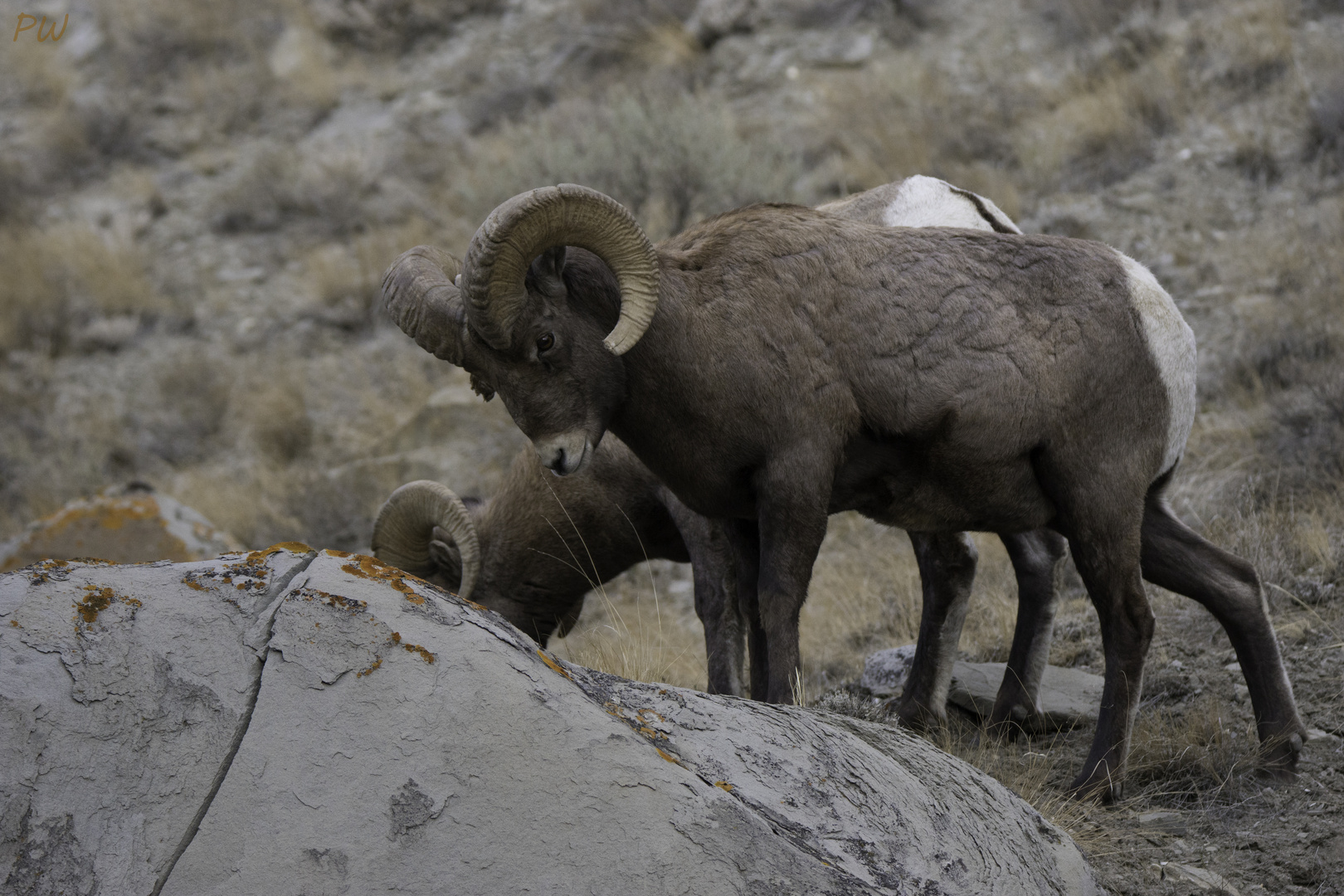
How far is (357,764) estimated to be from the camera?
8.15 feet

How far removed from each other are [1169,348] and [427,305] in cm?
263

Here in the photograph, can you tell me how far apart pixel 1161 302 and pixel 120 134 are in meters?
16.6

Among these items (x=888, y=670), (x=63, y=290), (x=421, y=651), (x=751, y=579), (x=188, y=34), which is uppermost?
(x=188, y=34)

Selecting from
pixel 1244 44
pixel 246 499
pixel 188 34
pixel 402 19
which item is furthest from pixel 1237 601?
pixel 188 34

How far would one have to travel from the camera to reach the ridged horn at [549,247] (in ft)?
12.0

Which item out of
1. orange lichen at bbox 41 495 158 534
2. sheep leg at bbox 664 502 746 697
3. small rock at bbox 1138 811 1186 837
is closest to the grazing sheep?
sheep leg at bbox 664 502 746 697

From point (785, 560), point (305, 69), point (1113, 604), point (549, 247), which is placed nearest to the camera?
point (549, 247)

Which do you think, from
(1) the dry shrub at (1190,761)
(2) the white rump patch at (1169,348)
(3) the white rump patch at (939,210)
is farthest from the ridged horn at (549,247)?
(1) the dry shrub at (1190,761)

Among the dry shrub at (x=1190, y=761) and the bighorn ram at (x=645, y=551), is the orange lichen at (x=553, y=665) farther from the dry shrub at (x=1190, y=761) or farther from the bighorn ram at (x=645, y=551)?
the dry shrub at (x=1190, y=761)

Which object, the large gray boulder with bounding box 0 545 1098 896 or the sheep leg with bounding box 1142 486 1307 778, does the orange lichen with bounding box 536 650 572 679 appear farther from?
the sheep leg with bounding box 1142 486 1307 778

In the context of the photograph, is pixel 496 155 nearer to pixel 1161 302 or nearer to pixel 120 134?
pixel 120 134

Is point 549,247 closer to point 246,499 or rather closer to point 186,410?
point 246,499

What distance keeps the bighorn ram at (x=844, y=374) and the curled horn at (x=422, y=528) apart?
199 cm

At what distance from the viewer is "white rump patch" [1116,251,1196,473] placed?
4.42m
